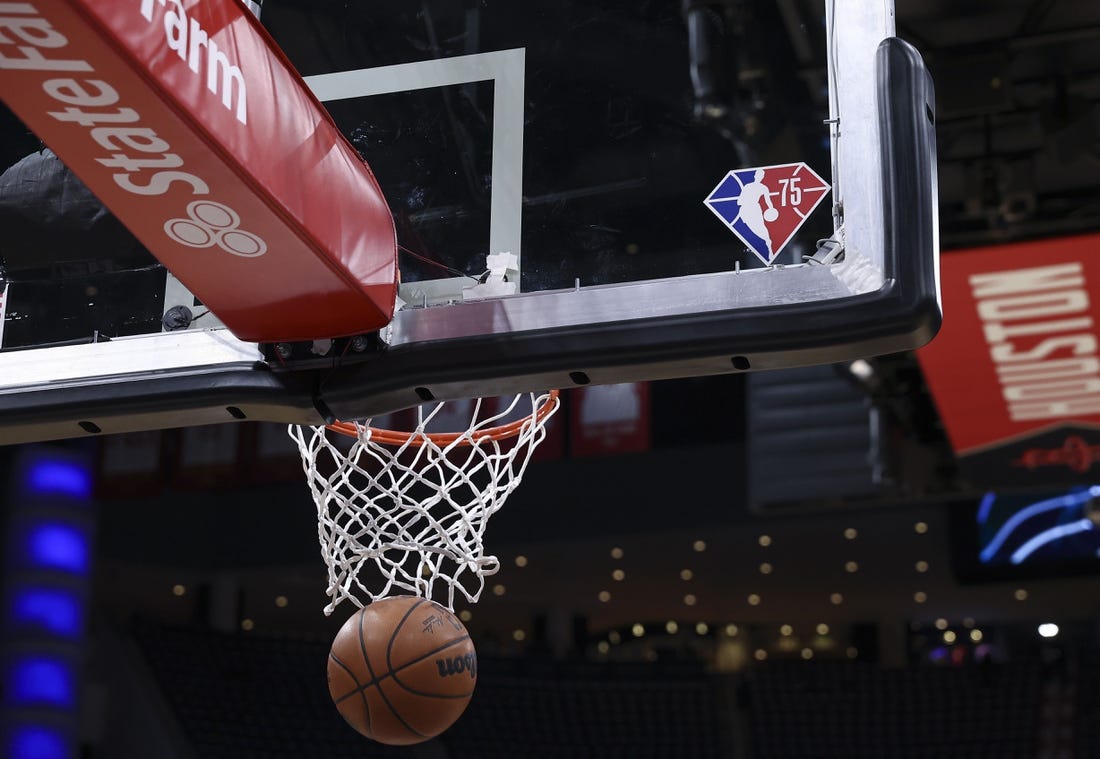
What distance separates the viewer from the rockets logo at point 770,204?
8.23 feet

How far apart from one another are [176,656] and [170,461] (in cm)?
233

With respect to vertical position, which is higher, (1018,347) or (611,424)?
(611,424)

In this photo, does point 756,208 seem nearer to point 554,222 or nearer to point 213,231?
point 554,222

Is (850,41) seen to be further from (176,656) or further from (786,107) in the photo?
(176,656)

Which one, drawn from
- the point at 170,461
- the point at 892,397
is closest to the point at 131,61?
the point at 892,397

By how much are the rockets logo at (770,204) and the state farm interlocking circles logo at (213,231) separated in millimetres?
843

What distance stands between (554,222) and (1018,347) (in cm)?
509

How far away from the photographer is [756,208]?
100 inches

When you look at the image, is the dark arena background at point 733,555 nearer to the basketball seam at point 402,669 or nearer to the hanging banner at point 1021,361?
the hanging banner at point 1021,361

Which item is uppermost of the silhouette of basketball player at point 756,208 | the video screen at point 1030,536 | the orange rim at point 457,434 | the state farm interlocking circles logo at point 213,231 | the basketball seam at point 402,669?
the video screen at point 1030,536

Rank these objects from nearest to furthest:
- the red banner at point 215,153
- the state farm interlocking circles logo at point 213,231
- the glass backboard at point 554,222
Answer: the red banner at point 215,153
the state farm interlocking circles logo at point 213,231
the glass backboard at point 554,222

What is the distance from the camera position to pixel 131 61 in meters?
1.98

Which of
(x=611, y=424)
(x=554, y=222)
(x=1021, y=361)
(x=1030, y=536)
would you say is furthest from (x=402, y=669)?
(x=1030, y=536)

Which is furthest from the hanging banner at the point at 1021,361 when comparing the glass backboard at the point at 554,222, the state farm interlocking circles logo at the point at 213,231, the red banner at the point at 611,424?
the red banner at the point at 611,424
